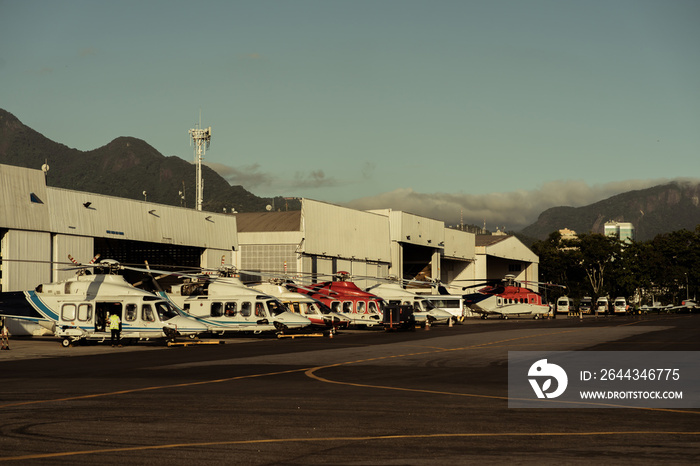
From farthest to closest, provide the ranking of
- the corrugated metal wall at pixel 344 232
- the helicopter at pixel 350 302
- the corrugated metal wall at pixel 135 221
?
the corrugated metal wall at pixel 344 232 → the helicopter at pixel 350 302 → the corrugated metal wall at pixel 135 221

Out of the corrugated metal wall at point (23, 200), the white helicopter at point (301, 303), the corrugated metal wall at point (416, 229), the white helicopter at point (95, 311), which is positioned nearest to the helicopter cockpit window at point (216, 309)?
the white helicopter at point (301, 303)

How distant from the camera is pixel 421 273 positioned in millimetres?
89250

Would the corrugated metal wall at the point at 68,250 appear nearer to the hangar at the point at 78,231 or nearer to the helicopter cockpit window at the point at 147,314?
the hangar at the point at 78,231

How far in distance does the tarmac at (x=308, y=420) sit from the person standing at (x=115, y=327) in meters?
9.70

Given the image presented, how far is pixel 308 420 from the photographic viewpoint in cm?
1246

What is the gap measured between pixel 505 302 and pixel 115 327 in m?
50.5

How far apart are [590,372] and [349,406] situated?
889 cm

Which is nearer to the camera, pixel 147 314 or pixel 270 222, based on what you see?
pixel 147 314

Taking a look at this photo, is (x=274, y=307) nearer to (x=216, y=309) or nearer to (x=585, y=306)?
(x=216, y=309)

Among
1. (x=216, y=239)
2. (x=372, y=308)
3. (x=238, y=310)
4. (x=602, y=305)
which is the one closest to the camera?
(x=238, y=310)

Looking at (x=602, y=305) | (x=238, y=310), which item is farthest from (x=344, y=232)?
(x=602, y=305)

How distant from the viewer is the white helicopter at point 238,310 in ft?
131

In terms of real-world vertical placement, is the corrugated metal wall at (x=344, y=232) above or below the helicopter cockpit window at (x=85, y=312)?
above

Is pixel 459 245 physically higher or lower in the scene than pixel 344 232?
lower
